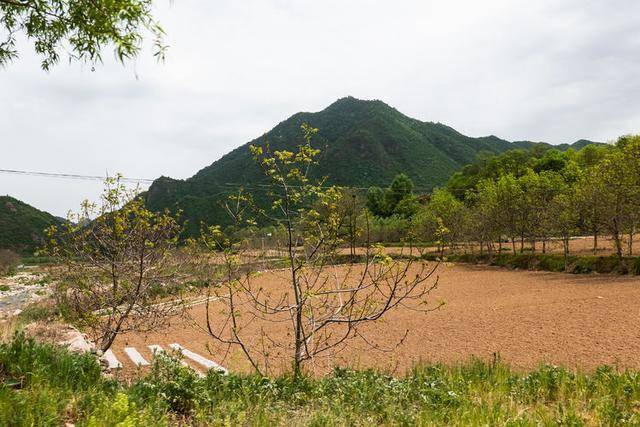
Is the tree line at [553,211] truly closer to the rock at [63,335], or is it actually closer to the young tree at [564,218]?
the young tree at [564,218]

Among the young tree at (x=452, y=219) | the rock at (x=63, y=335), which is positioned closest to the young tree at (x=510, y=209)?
the young tree at (x=452, y=219)

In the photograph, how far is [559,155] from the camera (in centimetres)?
6494

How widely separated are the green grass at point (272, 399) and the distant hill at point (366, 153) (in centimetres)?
6824

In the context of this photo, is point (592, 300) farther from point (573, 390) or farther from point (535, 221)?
point (535, 221)

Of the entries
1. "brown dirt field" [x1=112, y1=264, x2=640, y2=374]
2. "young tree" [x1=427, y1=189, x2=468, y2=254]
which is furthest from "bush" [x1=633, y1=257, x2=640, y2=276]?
"young tree" [x1=427, y1=189, x2=468, y2=254]

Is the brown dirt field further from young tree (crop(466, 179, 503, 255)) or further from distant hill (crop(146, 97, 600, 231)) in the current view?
distant hill (crop(146, 97, 600, 231))

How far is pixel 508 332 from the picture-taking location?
36.7 feet

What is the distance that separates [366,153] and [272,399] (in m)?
111

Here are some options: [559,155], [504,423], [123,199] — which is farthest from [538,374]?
[559,155]

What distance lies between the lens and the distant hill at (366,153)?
8962cm

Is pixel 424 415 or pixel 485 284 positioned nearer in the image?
pixel 424 415

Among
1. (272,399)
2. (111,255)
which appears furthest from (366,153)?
(272,399)

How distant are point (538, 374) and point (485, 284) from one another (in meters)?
18.1

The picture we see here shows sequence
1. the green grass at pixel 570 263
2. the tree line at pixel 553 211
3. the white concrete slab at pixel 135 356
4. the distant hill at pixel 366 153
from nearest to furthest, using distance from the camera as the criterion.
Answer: the white concrete slab at pixel 135 356 → the green grass at pixel 570 263 → the tree line at pixel 553 211 → the distant hill at pixel 366 153
